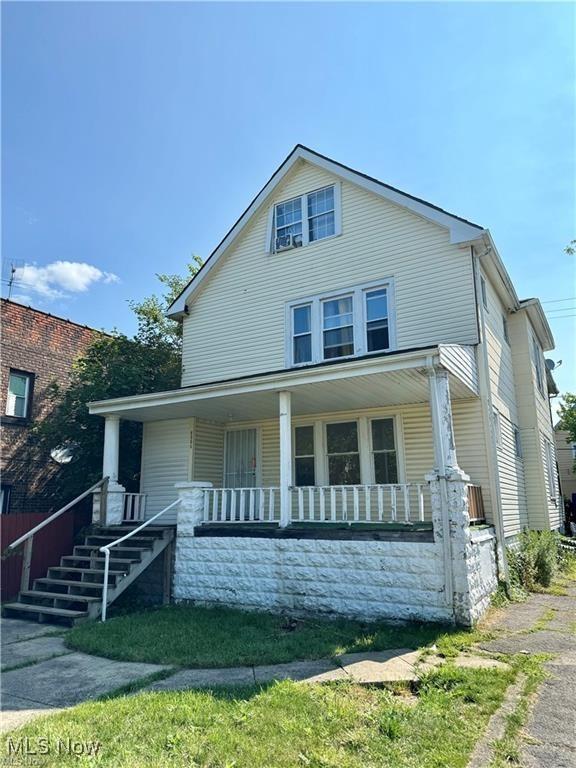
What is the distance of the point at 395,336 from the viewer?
11.0m

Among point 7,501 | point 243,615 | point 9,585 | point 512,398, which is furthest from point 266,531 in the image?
point 7,501

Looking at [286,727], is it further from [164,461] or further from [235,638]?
[164,461]

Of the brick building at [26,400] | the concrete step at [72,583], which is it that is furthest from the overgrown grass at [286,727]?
the brick building at [26,400]

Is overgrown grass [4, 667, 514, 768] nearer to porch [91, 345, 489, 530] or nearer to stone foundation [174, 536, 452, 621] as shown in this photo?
stone foundation [174, 536, 452, 621]

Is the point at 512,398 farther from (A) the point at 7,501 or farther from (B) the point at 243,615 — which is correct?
(A) the point at 7,501

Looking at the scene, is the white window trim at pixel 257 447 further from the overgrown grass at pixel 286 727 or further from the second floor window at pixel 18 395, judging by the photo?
the overgrown grass at pixel 286 727

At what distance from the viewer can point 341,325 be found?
11938 mm

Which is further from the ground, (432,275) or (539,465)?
(432,275)

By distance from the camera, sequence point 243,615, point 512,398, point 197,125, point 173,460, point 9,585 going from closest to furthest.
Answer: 1. point 243,615
2. point 9,585
3. point 197,125
4. point 173,460
5. point 512,398

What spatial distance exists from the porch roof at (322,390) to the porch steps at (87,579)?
2745 mm

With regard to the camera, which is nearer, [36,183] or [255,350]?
[36,183]

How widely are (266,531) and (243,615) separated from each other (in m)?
1.43

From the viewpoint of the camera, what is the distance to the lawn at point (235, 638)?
20.0 ft

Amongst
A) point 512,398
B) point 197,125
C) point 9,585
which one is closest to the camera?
point 9,585
